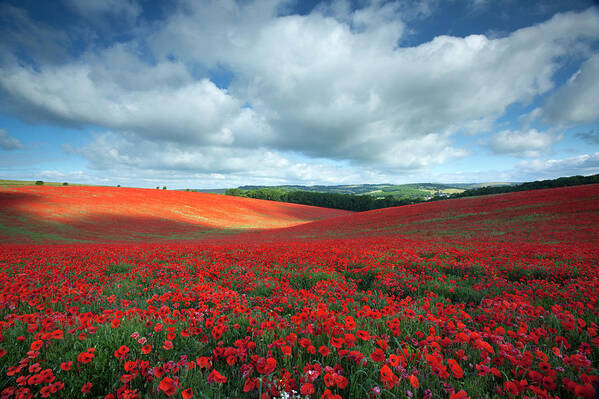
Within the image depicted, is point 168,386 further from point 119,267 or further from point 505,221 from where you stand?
point 505,221

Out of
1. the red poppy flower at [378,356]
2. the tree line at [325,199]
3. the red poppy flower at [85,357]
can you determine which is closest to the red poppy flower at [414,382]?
the red poppy flower at [378,356]

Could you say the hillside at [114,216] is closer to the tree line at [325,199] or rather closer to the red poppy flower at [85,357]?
the red poppy flower at [85,357]

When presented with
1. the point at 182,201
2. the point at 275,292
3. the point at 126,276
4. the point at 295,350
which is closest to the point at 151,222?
the point at 182,201

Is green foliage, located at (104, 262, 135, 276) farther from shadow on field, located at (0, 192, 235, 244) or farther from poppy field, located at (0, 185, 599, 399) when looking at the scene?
shadow on field, located at (0, 192, 235, 244)

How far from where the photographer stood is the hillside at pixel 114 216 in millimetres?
28422

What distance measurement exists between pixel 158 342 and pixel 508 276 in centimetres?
856

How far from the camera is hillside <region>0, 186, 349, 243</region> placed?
28.4 meters

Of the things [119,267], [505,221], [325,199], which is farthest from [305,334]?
[325,199]

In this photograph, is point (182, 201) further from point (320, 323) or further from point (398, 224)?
point (320, 323)

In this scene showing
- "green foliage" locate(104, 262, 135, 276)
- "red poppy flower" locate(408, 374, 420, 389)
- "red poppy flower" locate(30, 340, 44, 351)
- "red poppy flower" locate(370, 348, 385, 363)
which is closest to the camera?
"red poppy flower" locate(408, 374, 420, 389)

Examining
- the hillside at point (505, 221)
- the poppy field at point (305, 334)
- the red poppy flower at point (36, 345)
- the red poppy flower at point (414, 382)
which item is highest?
the red poppy flower at point (414, 382)

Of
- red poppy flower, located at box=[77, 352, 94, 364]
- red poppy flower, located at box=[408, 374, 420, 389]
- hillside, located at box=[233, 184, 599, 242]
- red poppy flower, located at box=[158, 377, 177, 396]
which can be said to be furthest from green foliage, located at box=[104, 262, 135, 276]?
hillside, located at box=[233, 184, 599, 242]

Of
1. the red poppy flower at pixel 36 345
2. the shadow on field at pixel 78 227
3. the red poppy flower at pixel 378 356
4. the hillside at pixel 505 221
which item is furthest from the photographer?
the shadow on field at pixel 78 227

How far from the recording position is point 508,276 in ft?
22.4
